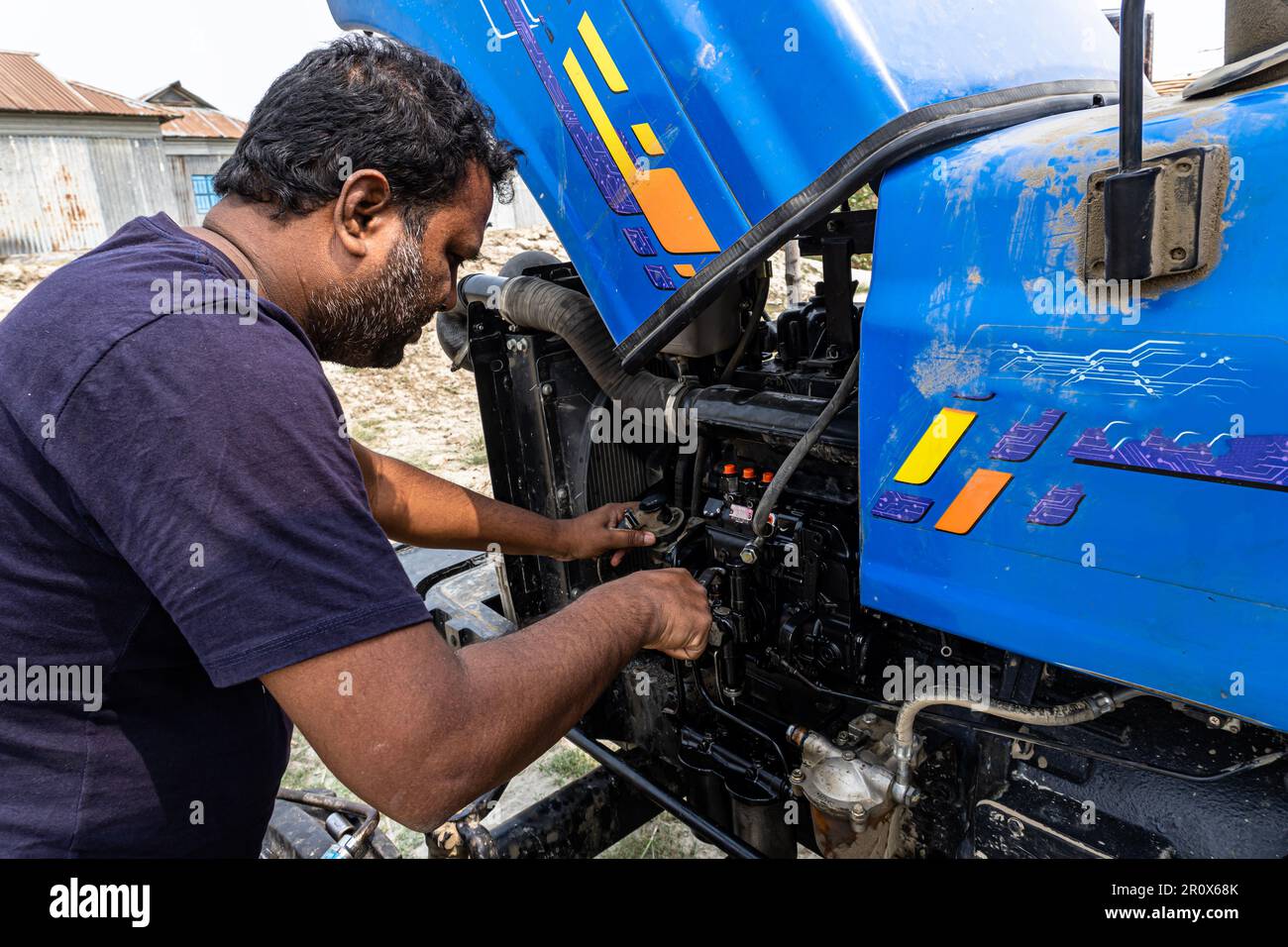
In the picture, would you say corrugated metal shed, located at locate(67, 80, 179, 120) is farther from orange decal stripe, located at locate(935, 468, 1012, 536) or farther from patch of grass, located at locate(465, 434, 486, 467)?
orange decal stripe, located at locate(935, 468, 1012, 536)

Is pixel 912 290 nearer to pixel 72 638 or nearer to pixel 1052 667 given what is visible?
pixel 1052 667

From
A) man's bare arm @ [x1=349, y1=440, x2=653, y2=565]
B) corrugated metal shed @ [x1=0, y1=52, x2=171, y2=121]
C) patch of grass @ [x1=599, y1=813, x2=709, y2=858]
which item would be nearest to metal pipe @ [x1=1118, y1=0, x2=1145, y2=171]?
man's bare arm @ [x1=349, y1=440, x2=653, y2=565]

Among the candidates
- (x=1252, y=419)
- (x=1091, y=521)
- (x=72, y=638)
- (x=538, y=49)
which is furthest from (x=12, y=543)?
(x=1252, y=419)

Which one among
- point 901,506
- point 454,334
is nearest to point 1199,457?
point 901,506

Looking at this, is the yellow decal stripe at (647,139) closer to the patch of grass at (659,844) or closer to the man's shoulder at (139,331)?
the man's shoulder at (139,331)

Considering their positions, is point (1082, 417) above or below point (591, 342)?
below

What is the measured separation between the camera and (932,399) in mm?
1324

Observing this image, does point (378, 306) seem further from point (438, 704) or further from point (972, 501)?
point (972, 501)

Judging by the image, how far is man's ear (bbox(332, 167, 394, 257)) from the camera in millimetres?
1327

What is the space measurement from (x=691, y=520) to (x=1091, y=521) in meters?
1.04

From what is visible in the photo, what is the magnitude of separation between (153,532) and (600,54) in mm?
1197

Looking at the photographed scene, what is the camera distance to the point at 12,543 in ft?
3.87

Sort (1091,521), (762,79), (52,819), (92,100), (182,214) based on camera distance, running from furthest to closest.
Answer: (182,214) → (92,100) → (762,79) → (52,819) → (1091,521)

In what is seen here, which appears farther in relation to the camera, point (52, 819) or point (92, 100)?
point (92, 100)
